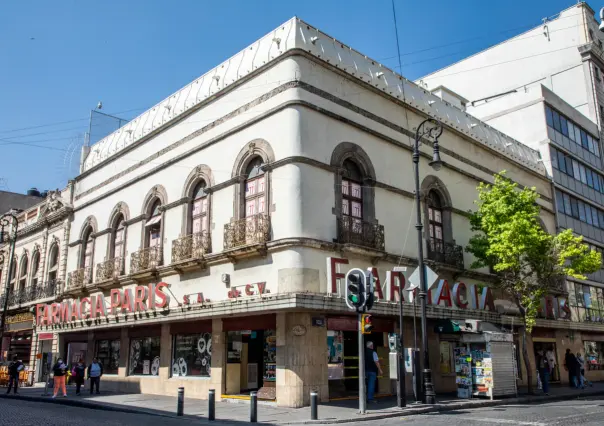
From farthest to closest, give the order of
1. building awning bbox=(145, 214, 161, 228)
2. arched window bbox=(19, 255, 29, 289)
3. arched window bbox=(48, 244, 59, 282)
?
arched window bbox=(19, 255, 29, 289) → arched window bbox=(48, 244, 59, 282) → building awning bbox=(145, 214, 161, 228)

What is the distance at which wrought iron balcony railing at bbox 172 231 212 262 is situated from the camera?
1963 centimetres

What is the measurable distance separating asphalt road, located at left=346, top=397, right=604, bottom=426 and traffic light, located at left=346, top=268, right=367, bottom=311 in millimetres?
2844

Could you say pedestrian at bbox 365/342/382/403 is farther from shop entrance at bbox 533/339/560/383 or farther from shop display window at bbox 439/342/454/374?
shop entrance at bbox 533/339/560/383

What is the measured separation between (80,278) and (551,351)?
24049mm

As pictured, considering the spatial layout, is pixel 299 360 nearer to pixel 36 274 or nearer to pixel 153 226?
pixel 153 226

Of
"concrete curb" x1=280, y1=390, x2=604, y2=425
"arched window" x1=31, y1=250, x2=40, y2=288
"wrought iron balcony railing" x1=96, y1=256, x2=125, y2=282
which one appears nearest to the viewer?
"concrete curb" x1=280, y1=390, x2=604, y2=425

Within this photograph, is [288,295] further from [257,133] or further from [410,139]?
[410,139]

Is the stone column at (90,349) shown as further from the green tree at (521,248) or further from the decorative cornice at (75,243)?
the green tree at (521,248)

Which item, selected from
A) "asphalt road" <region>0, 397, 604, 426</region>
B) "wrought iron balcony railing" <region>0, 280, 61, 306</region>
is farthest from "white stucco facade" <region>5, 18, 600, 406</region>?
"asphalt road" <region>0, 397, 604, 426</region>

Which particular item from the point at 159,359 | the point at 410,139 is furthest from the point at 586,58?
the point at 159,359

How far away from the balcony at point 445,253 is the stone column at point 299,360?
22.9ft

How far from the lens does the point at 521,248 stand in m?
20.6

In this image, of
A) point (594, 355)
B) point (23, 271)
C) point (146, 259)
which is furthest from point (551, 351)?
point (23, 271)

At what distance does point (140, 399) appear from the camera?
1911cm
